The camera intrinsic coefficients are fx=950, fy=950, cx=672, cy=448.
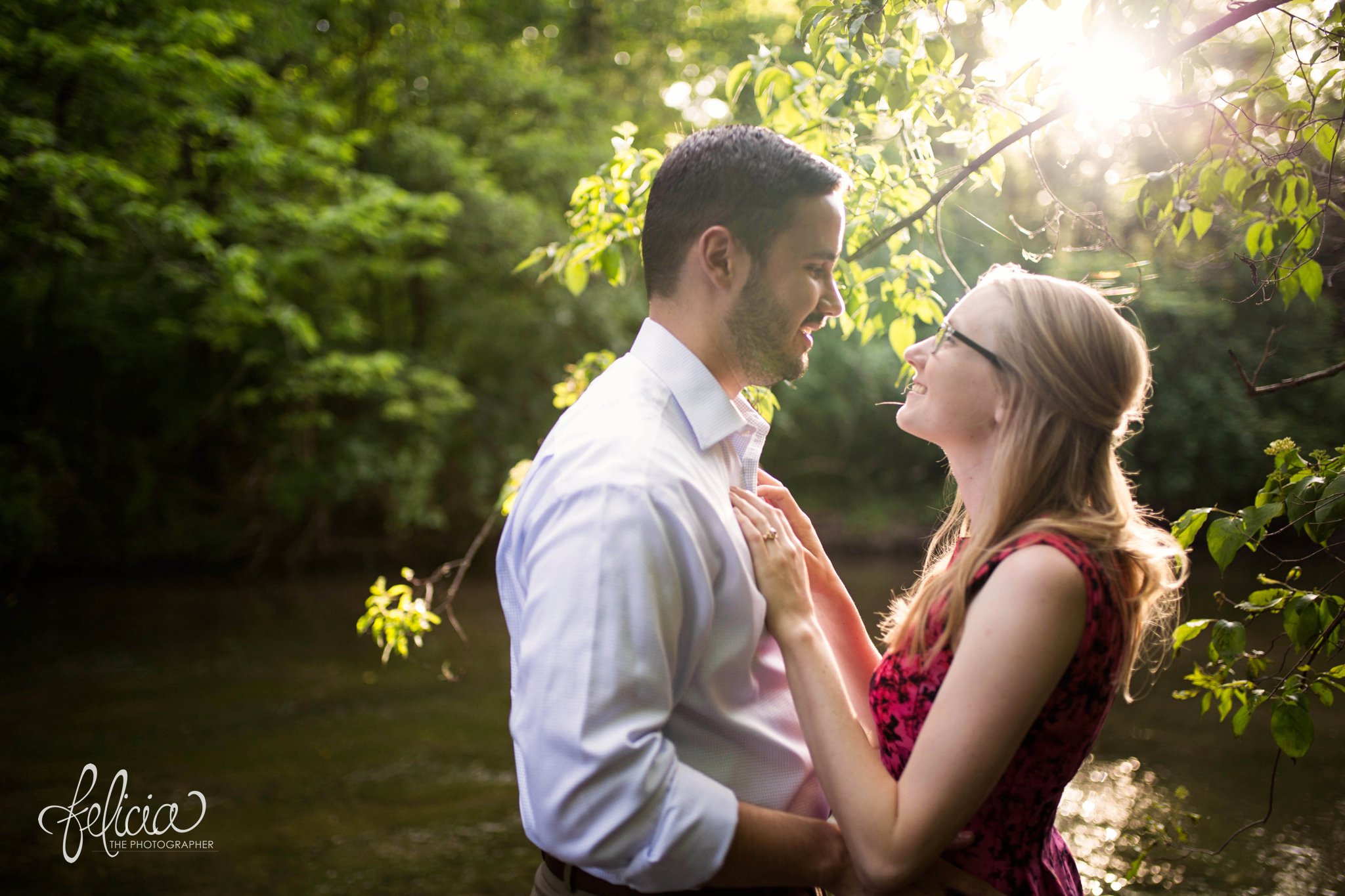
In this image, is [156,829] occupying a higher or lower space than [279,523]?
higher

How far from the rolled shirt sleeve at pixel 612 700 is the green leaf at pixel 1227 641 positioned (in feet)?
4.38

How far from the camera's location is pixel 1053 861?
71.2 inches

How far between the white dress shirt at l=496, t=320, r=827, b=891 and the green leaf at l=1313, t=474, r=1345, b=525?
3.89 feet

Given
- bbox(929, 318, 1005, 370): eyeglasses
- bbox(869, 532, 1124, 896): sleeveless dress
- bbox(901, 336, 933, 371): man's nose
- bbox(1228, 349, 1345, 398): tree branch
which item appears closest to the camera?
bbox(869, 532, 1124, 896): sleeveless dress

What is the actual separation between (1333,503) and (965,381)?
81cm

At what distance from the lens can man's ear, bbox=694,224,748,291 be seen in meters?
1.72

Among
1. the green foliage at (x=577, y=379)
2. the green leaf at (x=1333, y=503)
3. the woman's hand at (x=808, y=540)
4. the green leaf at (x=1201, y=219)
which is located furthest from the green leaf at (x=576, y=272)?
the green leaf at (x=1333, y=503)

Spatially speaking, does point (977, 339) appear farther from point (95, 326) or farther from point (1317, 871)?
point (95, 326)

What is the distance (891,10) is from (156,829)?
236 inches

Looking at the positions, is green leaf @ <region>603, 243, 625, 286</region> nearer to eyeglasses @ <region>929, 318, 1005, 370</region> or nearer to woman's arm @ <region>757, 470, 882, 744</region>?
woman's arm @ <region>757, 470, 882, 744</region>

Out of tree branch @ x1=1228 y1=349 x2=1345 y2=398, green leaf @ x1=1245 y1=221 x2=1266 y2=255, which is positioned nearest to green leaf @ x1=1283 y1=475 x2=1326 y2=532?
tree branch @ x1=1228 y1=349 x2=1345 y2=398

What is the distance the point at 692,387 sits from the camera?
1.68 metres

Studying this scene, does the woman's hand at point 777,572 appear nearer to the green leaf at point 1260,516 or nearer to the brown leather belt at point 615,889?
the brown leather belt at point 615,889

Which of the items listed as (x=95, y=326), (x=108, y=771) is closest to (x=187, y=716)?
(x=108, y=771)
